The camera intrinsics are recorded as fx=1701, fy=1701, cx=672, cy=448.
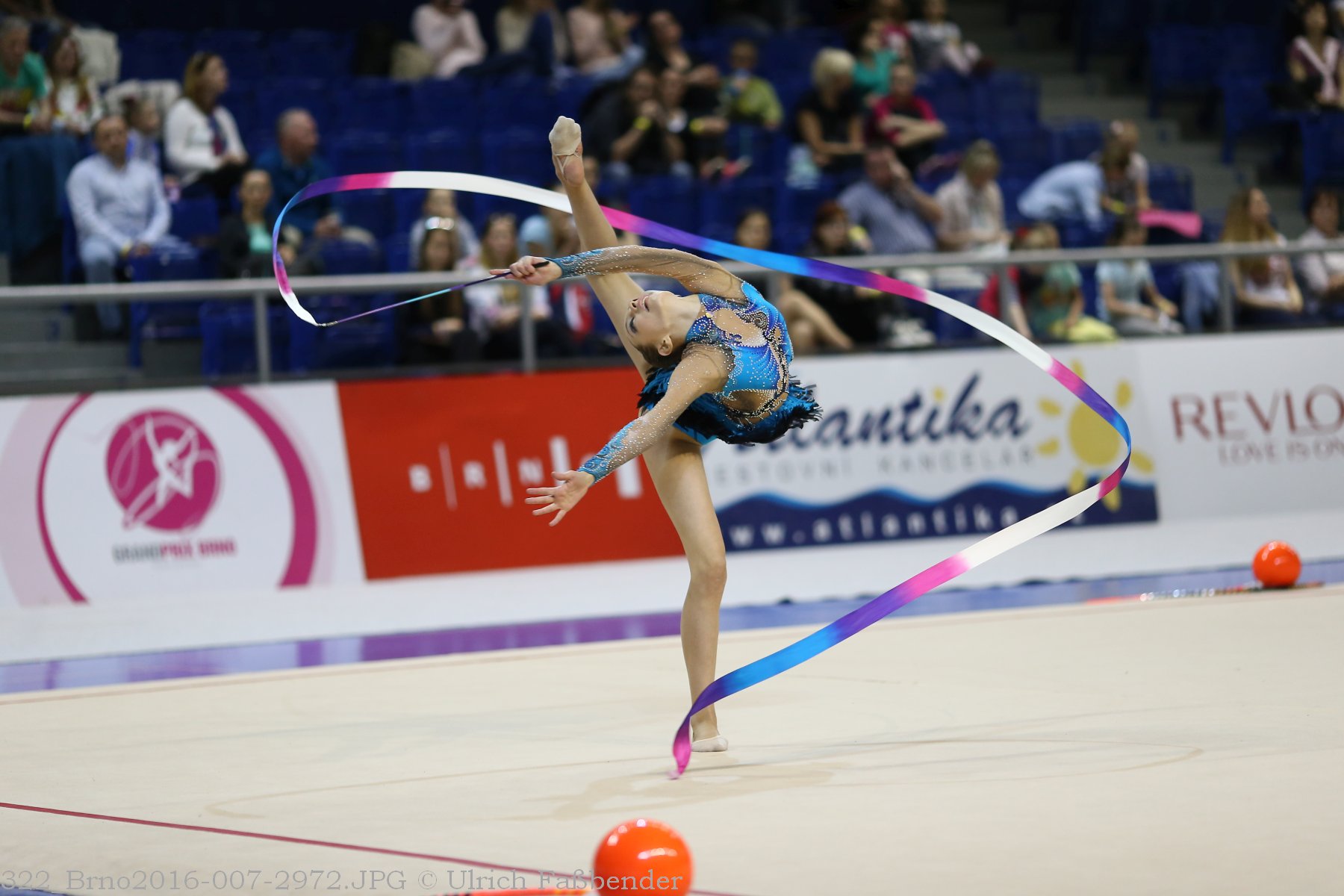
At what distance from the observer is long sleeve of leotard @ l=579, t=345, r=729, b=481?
427 centimetres

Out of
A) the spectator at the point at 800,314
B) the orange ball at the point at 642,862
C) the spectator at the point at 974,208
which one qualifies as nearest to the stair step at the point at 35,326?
the spectator at the point at 800,314

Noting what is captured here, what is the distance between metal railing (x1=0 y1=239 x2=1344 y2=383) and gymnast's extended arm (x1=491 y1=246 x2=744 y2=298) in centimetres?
390

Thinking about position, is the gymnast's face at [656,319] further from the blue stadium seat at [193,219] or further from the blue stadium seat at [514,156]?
the blue stadium seat at [514,156]

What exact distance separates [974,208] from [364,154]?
391 cm

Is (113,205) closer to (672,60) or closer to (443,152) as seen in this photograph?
(443,152)

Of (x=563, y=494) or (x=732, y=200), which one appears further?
(x=732, y=200)

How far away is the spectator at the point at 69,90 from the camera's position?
9.87 m

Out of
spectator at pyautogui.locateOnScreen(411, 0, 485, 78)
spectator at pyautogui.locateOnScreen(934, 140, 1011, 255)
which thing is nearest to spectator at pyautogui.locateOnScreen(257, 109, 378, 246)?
spectator at pyautogui.locateOnScreen(411, 0, 485, 78)

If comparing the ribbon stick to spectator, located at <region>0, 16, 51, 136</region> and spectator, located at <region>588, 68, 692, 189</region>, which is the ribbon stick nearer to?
spectator, located at <region>0, 16, 51, 136</region>

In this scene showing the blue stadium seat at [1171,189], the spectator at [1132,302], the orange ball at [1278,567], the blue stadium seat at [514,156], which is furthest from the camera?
the blue stadium seat at [1171,189]

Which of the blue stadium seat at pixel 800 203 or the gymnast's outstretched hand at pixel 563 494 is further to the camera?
the blue stadium seat at pixel 800 203

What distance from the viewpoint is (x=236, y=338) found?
344 inches

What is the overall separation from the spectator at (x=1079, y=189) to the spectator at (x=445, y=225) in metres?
4.02

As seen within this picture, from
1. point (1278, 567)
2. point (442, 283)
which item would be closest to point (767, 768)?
point (1278, 567)
